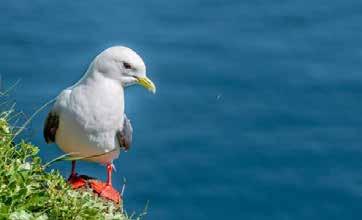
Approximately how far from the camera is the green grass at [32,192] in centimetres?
680

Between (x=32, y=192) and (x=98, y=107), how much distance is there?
106 cm

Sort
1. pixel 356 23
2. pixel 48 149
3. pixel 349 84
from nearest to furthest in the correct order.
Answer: pixel 48 149 → pixel 349 84 → pixel 356 23

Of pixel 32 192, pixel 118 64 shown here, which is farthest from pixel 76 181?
pixel 32 192

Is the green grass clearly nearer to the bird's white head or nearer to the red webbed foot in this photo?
the red webbed foot

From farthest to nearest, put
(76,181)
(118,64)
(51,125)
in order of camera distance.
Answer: (76,181)
(51,125)
(118,64)

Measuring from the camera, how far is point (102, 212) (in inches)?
295

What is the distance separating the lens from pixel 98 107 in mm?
7883

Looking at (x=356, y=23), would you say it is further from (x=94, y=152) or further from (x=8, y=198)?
(x=8, y=198)

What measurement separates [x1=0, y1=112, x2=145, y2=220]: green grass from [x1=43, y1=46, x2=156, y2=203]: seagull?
1.28 feet

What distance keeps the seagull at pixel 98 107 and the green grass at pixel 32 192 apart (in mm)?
390

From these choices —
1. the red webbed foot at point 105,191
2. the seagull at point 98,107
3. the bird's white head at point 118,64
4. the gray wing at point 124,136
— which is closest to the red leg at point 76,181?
the red webbed foot at point 105,191

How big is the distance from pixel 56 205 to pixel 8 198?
0.40 m

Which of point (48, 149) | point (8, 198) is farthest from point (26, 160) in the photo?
point (48, 149)

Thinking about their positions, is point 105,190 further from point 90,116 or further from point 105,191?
point 90,116
